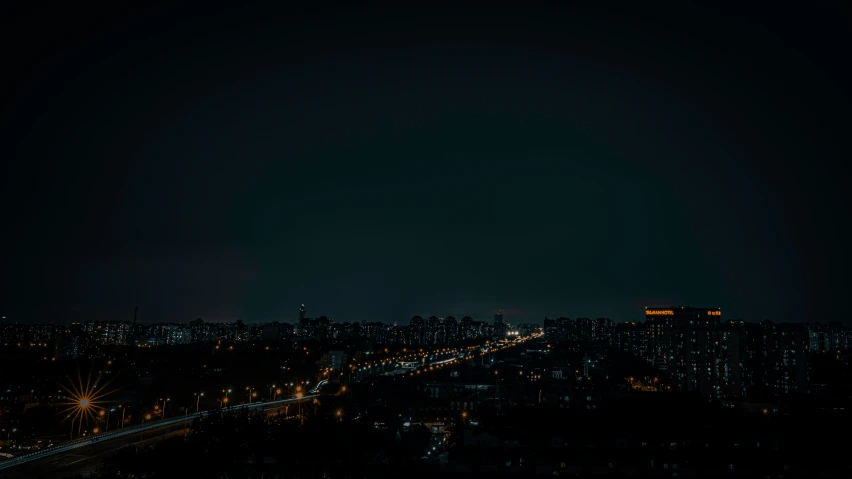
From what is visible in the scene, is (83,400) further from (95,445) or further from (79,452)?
(79,452)

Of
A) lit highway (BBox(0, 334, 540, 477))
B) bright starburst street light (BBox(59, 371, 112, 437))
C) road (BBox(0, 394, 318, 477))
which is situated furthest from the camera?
bright starburst street light (BBox(59, 371, 112, 437))

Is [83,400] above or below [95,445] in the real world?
above

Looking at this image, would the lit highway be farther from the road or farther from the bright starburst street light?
the bright starburst street light

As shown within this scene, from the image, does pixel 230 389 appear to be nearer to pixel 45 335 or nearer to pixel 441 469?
pixel 441 469

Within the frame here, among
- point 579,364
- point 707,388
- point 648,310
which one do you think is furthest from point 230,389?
point 648,310

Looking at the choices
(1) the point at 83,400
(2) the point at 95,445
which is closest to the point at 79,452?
(2) the point at 95,445

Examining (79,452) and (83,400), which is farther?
(83,400)

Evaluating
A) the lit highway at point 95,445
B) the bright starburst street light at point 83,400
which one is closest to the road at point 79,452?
the lit highway at point 95,445

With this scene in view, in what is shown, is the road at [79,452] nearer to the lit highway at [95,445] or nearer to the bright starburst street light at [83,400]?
the lit highway at [95,445]

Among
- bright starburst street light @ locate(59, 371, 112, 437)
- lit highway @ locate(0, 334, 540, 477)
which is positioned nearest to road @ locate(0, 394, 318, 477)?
lit highway @ locate(0, 334, 540, 477)
